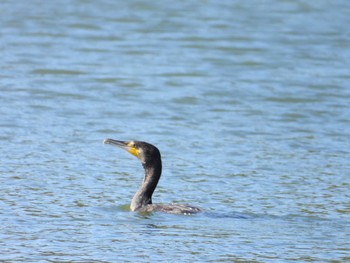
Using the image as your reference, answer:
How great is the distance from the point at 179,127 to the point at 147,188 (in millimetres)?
4412

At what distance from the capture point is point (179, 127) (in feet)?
58.2

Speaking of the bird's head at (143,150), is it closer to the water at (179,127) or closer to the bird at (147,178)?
the bird at (147,178)

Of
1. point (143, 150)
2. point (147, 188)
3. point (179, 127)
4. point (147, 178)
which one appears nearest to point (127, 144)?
point (143, 150)

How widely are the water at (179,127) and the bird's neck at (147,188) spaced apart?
19 centimetres

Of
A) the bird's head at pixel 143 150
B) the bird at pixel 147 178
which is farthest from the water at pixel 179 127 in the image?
the bird's head at pixel 143 150

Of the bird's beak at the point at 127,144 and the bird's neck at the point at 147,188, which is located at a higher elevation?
the bird's beak at the point at 127,144

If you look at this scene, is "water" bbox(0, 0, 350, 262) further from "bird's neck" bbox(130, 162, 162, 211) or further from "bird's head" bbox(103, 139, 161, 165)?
"bird's head" bbox(103, 139, 161, 165)

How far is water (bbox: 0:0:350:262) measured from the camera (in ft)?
39.0

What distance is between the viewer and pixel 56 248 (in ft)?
37.0

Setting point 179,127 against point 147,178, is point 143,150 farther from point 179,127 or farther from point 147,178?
point 179,127

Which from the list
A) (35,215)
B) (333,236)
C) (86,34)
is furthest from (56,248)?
(86,34)

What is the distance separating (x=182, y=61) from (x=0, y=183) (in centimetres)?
981

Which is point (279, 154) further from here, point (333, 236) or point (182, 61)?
point (182, 61)

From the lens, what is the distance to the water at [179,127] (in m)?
11.9
